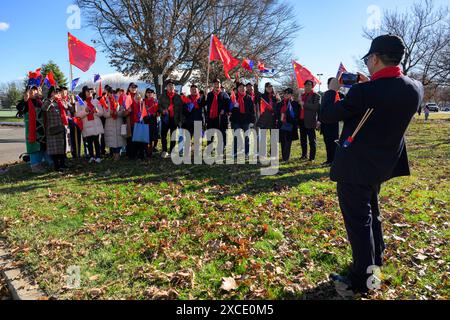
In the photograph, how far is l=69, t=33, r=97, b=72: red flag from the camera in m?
9.02

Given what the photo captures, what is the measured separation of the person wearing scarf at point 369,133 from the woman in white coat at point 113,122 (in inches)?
292

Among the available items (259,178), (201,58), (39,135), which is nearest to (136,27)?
(201,58)

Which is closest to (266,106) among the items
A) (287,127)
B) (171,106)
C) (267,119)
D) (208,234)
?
(267,119)

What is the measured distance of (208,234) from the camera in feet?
15.4

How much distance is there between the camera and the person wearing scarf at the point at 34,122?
809 centimetres

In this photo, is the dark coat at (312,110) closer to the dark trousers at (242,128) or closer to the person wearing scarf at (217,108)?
Answer: the dark trousers at (242,128)

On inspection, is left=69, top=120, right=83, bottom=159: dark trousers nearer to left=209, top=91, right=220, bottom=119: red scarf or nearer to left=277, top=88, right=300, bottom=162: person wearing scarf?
left=209, top=91, right=220, bottom=119: red scarf

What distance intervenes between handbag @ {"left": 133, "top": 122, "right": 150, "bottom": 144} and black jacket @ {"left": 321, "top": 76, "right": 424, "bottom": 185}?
7020mm

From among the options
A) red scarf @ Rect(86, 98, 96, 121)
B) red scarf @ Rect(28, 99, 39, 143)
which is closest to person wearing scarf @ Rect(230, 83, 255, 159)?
red scarf @ Rect(86, 98, 96, 121)

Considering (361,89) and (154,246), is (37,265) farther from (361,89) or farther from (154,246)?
(361,89)

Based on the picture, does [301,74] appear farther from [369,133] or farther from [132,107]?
[369,133]

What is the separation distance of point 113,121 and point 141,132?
0.88 metres

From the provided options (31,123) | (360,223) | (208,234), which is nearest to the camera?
(360,223)

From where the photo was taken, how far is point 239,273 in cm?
369
